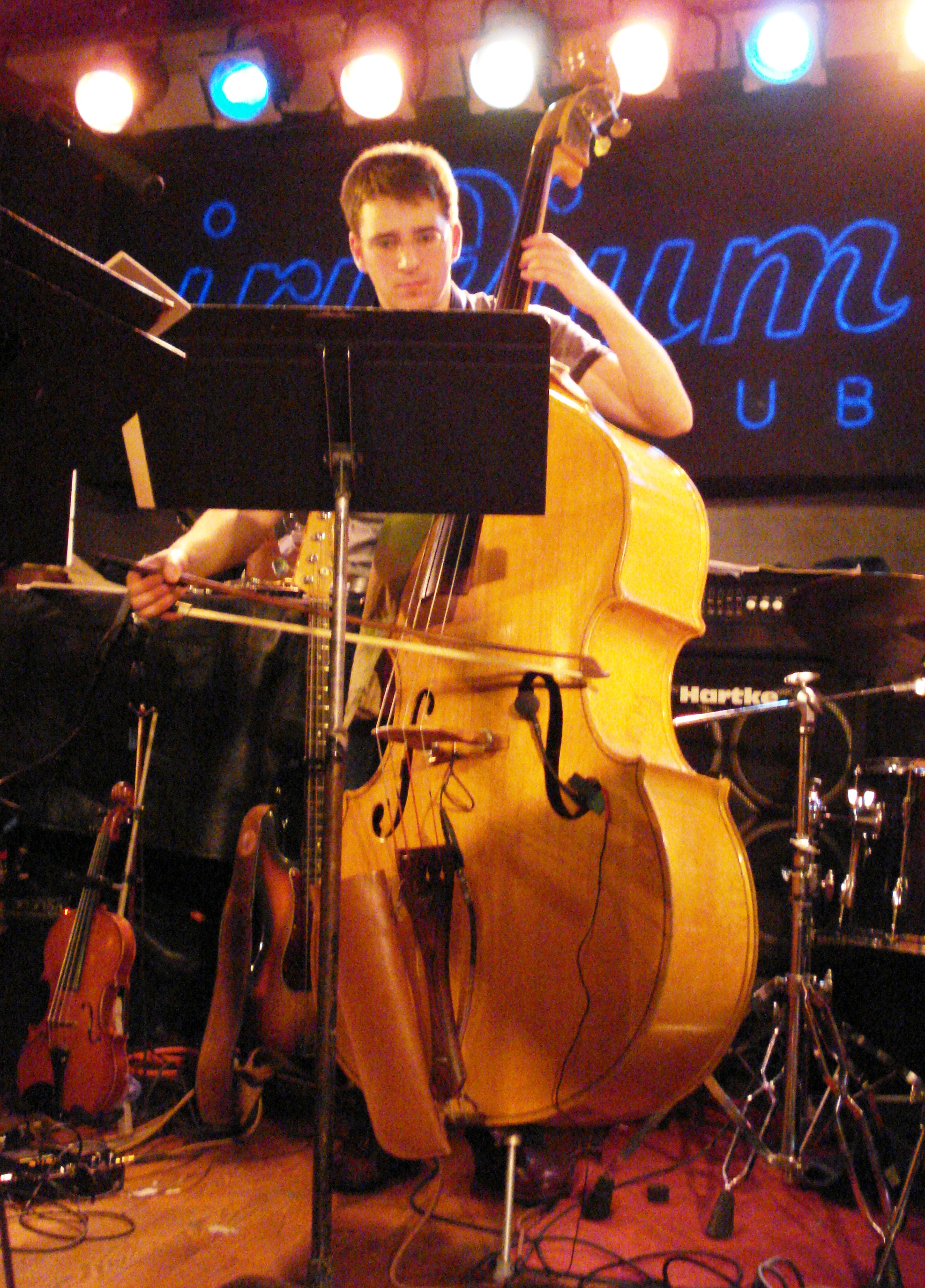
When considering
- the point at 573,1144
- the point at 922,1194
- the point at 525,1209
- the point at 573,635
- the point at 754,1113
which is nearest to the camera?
the point at 573,635

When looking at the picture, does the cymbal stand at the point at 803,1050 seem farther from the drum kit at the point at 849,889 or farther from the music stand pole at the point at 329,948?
the music stand pole at the point at 329,948

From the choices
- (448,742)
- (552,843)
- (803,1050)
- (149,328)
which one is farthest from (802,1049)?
(149,328)

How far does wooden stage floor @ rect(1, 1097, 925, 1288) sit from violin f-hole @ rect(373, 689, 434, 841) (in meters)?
0.67

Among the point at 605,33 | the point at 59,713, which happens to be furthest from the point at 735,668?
the point at 605,33

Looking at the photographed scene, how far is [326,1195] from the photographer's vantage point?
121cm

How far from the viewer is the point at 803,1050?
2.07 metres

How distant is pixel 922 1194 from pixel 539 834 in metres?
1.33

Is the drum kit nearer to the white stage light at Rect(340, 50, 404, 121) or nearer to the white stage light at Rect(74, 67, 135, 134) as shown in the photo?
the white stage light at Rect(340, 50, 404, 121)

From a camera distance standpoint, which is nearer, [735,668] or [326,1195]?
[326,1195]

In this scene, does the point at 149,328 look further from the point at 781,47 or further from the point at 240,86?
the point at 240,86

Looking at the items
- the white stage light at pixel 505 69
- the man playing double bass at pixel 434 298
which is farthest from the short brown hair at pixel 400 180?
the white stage light at pixel 505 69

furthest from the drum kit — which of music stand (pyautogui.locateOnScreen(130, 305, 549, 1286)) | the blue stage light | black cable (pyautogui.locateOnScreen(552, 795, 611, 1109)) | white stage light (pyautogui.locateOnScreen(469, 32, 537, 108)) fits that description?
the blue stage light

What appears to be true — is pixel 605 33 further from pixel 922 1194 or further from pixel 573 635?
pixel 922 1194

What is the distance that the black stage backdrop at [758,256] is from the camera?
12.2 feet
